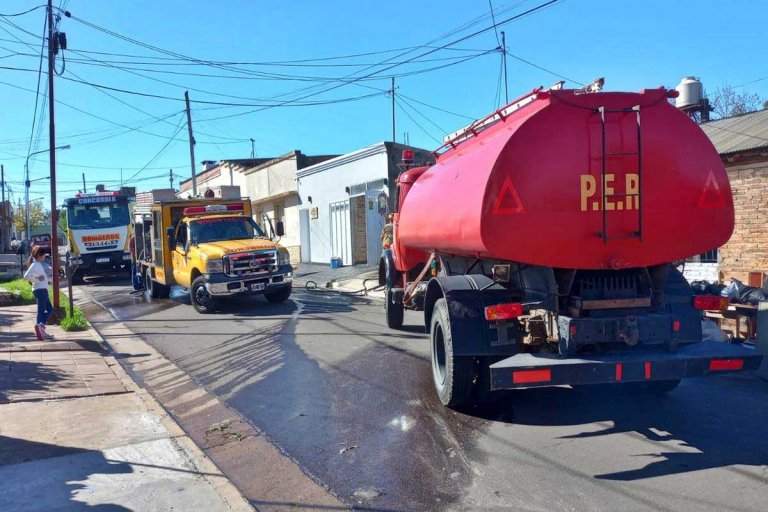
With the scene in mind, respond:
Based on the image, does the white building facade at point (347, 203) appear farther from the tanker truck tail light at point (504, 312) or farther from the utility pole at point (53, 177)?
the tanker truck tail light at point (504, 312)

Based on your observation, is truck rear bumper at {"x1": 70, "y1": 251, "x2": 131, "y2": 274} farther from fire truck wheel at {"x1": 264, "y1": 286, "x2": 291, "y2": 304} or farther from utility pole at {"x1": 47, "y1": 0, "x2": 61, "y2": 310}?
utility pole at {"x1": 47, "y1": 0, "x2": 61, "y2": 310}

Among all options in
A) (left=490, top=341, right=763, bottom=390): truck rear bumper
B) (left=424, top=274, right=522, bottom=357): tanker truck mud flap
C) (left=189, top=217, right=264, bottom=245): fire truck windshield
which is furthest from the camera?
(left=189, top=217, right=264, bottom=245): fire truck windshield

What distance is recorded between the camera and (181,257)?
14875mm

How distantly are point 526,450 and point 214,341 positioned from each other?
22.4ft

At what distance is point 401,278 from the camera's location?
34.0ft

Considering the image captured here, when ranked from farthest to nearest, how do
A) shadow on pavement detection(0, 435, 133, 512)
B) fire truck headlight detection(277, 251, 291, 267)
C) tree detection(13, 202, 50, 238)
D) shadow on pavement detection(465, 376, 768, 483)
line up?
tree detection(13, 202, 50, 238) → fire truck headlight detection(277, 251, 291, 267) → shadow on pavement detection(465, 376, 768, 483) → shadow on pavement detection(0, 435, 133, 512)

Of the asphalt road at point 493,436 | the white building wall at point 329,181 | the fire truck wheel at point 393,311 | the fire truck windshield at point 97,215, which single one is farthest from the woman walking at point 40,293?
the fire truck windshield at point 97,215

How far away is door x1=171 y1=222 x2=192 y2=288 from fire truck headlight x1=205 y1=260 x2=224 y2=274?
1.38 meters

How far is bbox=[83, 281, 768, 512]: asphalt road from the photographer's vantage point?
435 cm

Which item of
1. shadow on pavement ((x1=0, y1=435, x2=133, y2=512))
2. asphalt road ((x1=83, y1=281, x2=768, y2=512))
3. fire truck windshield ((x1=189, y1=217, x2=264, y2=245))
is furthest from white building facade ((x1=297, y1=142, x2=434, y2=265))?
shadow on pavement ((x1=0, y1=435, x2=133, y2=512))

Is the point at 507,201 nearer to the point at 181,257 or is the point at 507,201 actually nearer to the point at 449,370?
the point at 449,370

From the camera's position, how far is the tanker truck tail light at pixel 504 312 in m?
5.38

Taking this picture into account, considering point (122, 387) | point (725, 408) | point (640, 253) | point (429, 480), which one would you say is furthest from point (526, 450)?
point (122, 387)

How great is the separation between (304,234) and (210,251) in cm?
1484
